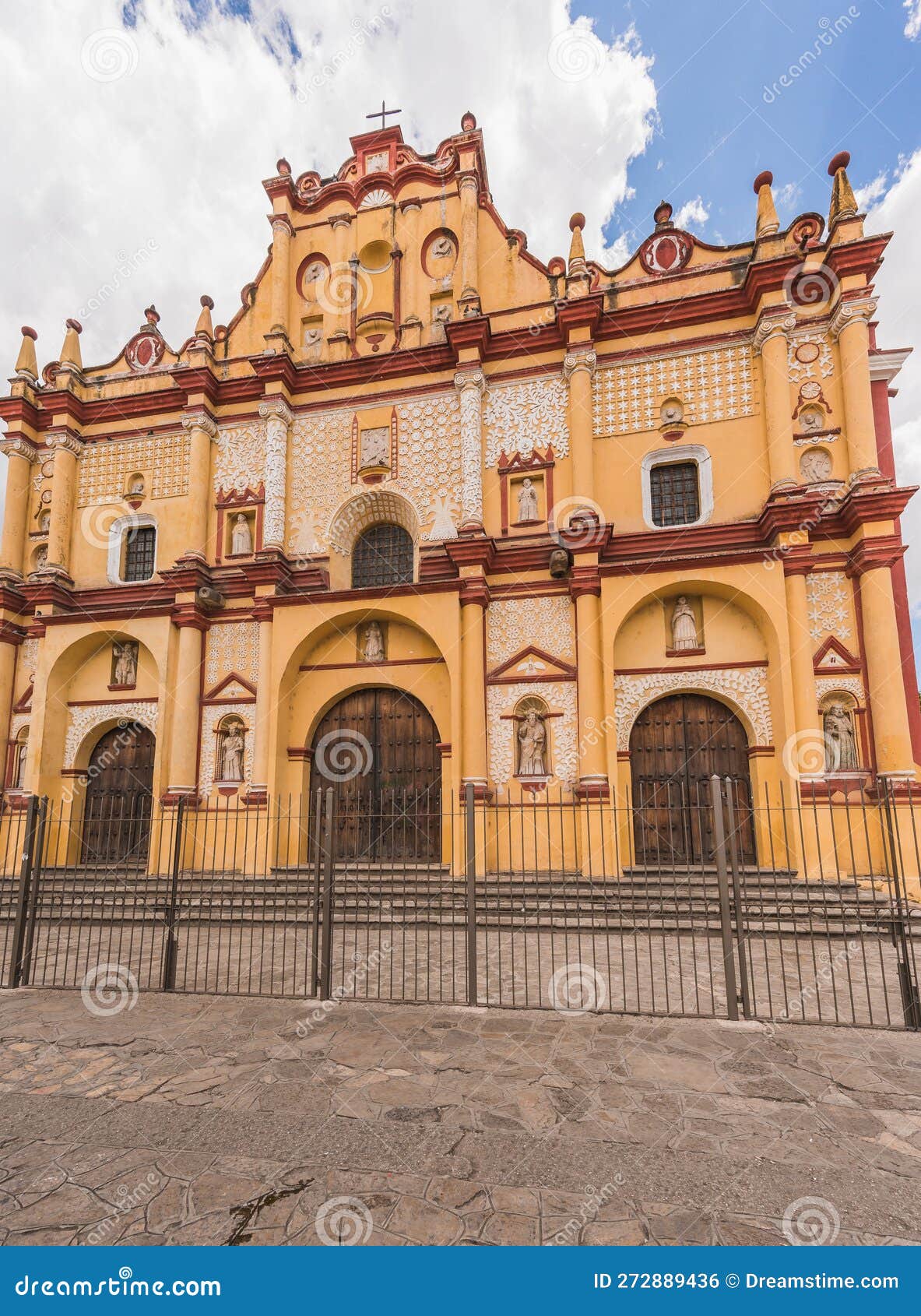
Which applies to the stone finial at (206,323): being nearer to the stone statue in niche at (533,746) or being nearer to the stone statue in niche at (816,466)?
the stone statue in niche at (533,746)

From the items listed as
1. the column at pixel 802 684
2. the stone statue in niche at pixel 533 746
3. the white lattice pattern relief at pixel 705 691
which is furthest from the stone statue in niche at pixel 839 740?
the stone statue in niche at pixel 533 746

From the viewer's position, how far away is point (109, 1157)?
133 inches

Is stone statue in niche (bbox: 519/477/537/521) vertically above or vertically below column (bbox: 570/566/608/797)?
above

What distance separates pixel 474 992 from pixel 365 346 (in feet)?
43.8

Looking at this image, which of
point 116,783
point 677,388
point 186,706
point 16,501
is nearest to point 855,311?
point 677,388

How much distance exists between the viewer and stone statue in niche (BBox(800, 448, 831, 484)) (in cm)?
1194

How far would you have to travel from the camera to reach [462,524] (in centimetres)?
1287

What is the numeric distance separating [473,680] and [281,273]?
10399 mm

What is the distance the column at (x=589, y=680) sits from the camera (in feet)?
37.5

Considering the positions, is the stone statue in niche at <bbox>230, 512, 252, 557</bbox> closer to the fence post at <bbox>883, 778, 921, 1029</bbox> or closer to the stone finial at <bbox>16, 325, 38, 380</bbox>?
the stone finial at <bbox>16, 325, 38, 380</bbox>

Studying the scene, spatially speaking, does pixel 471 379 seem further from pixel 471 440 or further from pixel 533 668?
pixel 533 668

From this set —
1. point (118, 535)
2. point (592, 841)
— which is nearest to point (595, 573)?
point (592, 841)

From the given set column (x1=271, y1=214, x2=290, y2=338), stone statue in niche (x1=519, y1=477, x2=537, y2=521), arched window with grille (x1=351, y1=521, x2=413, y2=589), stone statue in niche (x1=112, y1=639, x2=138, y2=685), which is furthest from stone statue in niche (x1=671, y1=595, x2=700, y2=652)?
stone statue in niche (x1=112, y1=639, x2=138, y2=685)

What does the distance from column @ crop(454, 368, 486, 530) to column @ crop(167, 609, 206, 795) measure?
5827 mm
